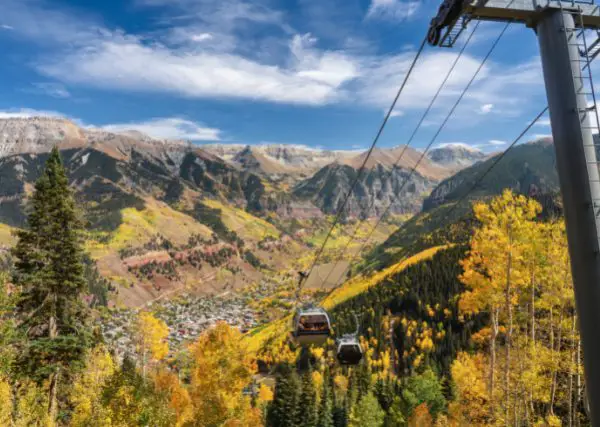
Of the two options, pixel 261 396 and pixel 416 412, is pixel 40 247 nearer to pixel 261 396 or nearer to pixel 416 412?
pixel 416 412

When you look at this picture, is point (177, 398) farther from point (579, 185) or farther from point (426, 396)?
point (579, 185)

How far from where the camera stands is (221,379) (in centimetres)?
3859

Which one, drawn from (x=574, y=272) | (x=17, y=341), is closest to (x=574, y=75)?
(x=574, y=272)

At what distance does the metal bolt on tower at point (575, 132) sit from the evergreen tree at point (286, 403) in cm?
7065

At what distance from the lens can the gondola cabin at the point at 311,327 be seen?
24.2m

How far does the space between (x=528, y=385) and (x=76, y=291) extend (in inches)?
1123

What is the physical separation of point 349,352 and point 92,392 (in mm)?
21891

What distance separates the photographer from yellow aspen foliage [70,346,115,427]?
1029 inches

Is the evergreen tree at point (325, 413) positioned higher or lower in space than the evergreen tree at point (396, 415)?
higher

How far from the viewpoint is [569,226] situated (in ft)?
28.7

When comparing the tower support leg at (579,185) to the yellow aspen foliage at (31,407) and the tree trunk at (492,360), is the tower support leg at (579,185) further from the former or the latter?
the yellow aspen foliage at (31,407)

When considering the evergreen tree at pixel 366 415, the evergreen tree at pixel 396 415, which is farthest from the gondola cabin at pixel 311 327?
the evergreen tree at pixel 396 415

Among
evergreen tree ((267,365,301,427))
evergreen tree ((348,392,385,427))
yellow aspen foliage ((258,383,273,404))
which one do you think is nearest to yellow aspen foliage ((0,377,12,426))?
evergreen tree ((348,392,385,427))

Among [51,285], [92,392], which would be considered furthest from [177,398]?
[51,285]
